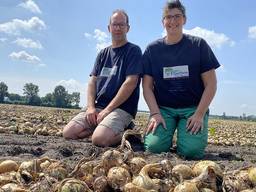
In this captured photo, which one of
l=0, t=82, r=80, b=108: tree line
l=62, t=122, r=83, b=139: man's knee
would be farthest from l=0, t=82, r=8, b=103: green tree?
l=62, t=122, r=83, b=139: man's knee

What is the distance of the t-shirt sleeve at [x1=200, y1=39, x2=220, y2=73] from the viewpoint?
541 cm

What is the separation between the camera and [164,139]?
5383mm

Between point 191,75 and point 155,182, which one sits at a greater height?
point 191,75

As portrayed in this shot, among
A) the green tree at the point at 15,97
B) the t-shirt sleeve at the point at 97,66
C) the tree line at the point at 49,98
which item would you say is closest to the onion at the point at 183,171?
the t-shirt sleeve at the point at 97,66

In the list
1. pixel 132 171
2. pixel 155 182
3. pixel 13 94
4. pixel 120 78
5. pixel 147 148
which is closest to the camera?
pixel 155 182

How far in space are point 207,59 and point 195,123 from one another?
955mm

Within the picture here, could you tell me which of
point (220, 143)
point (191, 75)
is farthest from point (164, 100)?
point (220, 143)

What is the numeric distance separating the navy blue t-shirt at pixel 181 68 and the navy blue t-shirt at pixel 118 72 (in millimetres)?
386

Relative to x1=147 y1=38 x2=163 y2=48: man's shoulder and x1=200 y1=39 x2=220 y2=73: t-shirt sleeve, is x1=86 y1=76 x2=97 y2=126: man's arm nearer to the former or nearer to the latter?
x1=147 y1=38 x2=163 y2=48: man's shoulder

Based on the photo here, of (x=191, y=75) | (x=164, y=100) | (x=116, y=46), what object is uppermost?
(x=116, y=46)

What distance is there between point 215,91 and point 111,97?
1.75 meters

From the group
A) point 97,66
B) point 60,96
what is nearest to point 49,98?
point 60,96

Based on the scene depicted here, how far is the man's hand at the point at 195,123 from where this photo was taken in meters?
5.16

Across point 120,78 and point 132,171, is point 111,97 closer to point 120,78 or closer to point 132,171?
point 120,78
